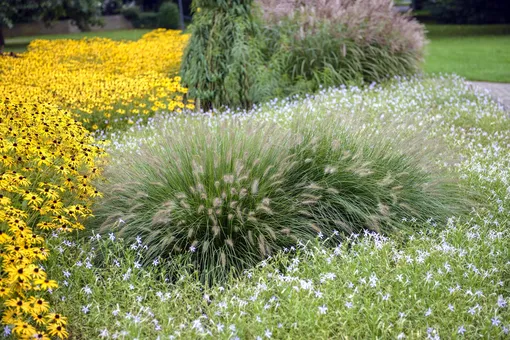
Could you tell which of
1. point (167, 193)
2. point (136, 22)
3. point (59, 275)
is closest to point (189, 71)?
point (167, 193)

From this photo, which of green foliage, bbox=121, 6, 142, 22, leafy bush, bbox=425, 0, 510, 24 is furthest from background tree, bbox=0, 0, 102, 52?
leafy bush, bbox=425, 0, 510, 24

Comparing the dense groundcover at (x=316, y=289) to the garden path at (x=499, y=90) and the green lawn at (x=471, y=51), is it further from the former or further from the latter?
the green lawn at (x=471, y=51)

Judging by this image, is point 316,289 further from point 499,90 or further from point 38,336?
point 499,90

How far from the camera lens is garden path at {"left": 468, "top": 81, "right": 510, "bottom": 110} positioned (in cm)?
1058

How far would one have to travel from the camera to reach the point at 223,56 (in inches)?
359

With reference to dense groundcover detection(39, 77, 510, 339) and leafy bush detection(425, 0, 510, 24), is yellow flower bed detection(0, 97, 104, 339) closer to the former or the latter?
dense groundcover detection(39, 77, 510, 339)

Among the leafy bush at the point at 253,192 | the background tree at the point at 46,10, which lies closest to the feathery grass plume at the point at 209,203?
the leafy bush at the point at 253,192

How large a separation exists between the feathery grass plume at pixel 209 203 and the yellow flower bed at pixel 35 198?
1.08ft

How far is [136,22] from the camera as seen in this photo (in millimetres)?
37531

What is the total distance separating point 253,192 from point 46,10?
63.9 feet

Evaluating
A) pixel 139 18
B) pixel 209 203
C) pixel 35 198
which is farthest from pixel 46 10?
pixel 35 198

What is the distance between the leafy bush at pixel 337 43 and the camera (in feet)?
33.6

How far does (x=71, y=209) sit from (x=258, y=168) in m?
1.30

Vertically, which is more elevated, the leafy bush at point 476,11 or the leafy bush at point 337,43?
the leafy bush at point 337,43
